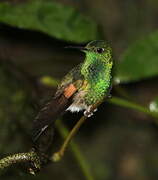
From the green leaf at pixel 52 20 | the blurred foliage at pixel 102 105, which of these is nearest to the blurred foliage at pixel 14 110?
the blurred foliage at pixel 102 105

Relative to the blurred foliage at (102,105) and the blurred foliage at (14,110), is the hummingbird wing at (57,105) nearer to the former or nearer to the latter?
the blurred foliage at (102,105)

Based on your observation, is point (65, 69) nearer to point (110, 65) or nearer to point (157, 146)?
point (157, 146)

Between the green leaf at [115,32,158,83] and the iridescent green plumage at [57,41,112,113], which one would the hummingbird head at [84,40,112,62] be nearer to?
the iridescent green plumage at [57,41,112,113]

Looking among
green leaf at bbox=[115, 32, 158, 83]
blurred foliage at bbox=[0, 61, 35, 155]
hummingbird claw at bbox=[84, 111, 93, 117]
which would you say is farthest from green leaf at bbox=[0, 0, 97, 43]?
hummingbird claw at bbox=[84, 111, 93, 117]

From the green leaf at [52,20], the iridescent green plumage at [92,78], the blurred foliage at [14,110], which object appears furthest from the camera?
the blurred foliage at [14,110]

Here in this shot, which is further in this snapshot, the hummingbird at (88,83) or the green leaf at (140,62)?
the green leaf at (140,62)

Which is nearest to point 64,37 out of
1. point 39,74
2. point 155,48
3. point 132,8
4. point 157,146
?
point 155,48

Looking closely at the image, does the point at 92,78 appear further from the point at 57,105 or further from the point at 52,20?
the point at 52,20
